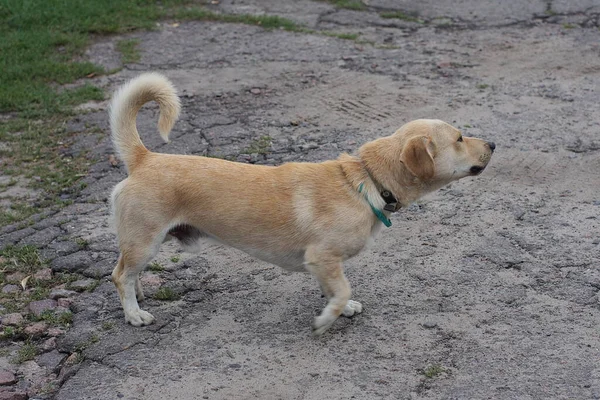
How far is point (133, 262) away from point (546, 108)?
4.20 m

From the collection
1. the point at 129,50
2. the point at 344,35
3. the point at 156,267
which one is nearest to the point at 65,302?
the point at 156,267

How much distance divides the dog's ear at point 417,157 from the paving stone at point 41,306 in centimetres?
220

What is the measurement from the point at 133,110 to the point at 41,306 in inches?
50.0

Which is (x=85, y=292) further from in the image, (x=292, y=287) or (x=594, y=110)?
(x=594, y=110)

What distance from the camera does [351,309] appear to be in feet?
14.8

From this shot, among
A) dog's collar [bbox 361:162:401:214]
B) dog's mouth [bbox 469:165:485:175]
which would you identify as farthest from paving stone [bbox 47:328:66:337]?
dog's mouth [bbox 469:165:485:175]

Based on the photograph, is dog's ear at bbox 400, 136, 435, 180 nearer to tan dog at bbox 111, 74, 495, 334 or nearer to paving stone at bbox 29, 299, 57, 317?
tan dog at bbox 111, 74, 495, 334

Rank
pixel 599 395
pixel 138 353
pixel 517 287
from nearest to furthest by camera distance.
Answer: pixel 599 395 < pixel 138 353 < pixel 517 287

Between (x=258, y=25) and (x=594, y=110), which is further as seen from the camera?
(x=258, y=25)

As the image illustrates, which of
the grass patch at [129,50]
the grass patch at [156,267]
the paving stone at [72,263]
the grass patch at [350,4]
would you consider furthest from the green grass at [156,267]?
the grass patch at [350,4]

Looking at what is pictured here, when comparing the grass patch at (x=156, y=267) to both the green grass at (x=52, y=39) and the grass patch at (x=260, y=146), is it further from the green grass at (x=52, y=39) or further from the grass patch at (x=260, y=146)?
the green grass at (x=52, y=39)

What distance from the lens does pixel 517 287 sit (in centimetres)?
466

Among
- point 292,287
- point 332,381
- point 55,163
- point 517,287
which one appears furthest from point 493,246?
point 55,163

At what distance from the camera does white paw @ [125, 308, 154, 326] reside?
4.46 metres
